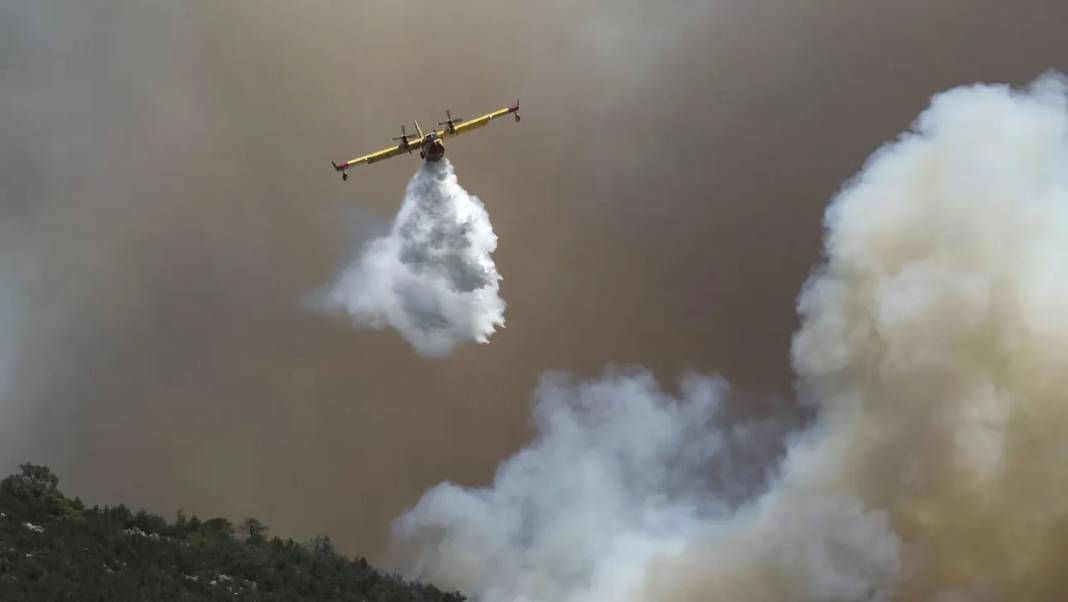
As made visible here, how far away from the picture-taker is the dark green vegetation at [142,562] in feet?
186

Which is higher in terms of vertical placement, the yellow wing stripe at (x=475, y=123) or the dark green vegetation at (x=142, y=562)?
the yellow wing stripe at (x=475, y=123)

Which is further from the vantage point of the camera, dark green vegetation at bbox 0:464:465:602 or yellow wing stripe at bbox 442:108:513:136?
yellow wing stripe at bbox 442:108:513:136

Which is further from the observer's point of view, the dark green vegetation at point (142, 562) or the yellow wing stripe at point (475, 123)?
the yellow wing stripe at point (475, 123)

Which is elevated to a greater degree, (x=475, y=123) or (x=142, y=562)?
(x=475, y=123)

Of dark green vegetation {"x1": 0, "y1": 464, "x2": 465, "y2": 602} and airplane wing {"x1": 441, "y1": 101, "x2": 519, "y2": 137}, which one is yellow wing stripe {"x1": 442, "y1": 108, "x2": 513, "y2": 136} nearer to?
airplane wing {"x1": 441, "y1": 101, "x2": 519, "y2": 137}

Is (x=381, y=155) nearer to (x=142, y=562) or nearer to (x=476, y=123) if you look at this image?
(x=476, y=123)

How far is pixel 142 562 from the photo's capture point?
63375mm

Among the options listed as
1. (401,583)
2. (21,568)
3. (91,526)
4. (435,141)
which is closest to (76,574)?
(21,568)

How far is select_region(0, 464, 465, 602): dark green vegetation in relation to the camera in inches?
2231

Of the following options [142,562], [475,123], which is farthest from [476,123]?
[142,562]

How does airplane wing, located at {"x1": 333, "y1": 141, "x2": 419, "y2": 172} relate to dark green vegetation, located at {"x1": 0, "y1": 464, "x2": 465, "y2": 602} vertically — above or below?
above

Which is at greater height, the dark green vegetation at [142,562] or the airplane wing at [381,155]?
the airplane wing at [381,155]

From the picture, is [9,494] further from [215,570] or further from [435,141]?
[435,141]

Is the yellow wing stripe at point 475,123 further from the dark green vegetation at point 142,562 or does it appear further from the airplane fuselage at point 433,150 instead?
the dark green vegetation at point 142,562
